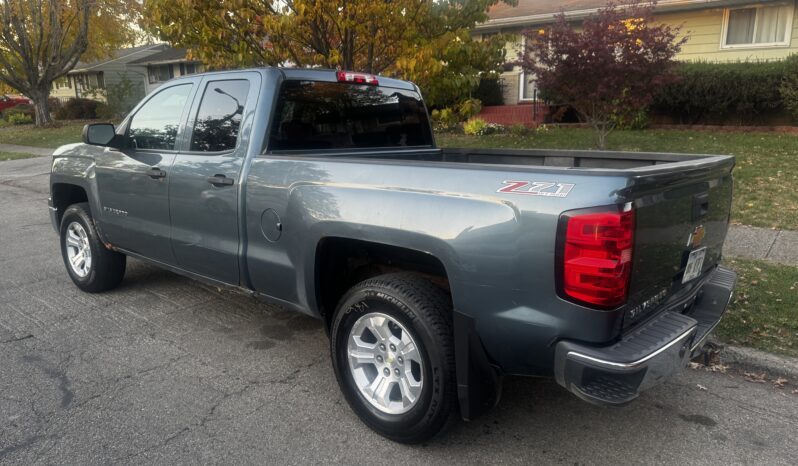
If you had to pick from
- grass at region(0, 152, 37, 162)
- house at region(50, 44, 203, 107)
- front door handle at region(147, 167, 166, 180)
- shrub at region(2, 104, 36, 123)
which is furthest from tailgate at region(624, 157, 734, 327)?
shrub at region(2, 104, 36, 123)

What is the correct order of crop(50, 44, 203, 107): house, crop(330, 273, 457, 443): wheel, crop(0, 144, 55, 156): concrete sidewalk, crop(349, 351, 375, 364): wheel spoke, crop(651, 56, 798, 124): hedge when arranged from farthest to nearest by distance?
crop(50, 44, 203, 107): house
crop(0, 144, 55, 156): concrete sidewalk
crop(651, 56, 798, 124): hedge
crop(349, 351, 375, 364): wheel spoke
crop(330, 273, 457, 443): wheel

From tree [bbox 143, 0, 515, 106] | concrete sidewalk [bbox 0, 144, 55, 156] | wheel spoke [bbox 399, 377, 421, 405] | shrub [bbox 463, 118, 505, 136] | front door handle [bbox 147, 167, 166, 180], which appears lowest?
wheel spoke [bbox 399, 377, 421, 405]

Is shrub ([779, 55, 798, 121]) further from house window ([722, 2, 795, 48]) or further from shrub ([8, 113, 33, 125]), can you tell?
shrub ([8, 113, 33, 125])

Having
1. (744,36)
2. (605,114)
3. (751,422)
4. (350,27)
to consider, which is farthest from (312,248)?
(744,36)

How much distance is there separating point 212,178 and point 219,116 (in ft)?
1.56

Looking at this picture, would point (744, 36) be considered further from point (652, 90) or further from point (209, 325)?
point (209, 325)

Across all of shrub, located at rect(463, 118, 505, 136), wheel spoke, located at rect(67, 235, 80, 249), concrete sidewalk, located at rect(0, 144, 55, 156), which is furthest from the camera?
concrete sidewalk, located at rect(0, 144, 55, 156)

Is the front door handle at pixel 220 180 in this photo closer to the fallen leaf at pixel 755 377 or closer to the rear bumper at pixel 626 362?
the rear bumper at pixel 626 362

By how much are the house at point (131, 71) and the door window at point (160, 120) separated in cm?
3057

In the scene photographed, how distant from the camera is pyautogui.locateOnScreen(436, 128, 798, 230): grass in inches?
292

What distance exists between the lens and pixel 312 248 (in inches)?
131

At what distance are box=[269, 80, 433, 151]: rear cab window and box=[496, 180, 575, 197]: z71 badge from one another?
5.79 ft

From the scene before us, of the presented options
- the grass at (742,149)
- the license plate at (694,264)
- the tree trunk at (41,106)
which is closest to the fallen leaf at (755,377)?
the license plate at (694,264)

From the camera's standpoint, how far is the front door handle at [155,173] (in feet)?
13.9
